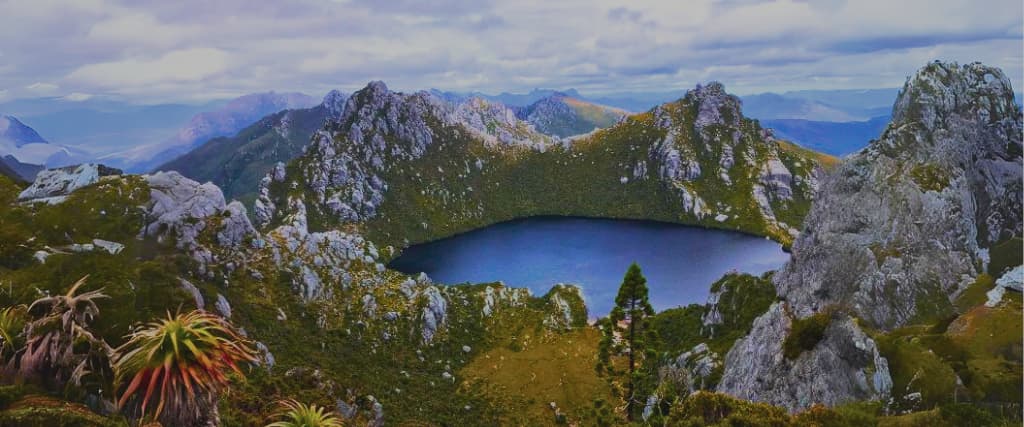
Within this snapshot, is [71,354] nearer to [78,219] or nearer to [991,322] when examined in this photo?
[991,322]

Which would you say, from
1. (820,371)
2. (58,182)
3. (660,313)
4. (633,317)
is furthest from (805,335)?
(58,182)

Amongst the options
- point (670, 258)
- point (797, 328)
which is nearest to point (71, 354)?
point (797, 328)

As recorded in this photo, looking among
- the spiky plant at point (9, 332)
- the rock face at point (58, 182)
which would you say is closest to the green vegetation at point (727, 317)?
the spiky plant at point (9, 332)

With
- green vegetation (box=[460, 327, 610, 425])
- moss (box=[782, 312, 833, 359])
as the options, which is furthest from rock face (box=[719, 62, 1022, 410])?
green vegetation (box=[460, 327, 610, 425])

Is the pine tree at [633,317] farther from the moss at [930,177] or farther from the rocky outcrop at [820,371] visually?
the moss at [930,177]

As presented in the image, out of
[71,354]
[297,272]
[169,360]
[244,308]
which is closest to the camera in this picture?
[169,360]

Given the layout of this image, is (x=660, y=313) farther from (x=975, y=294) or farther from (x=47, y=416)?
(x=47, y=416)
